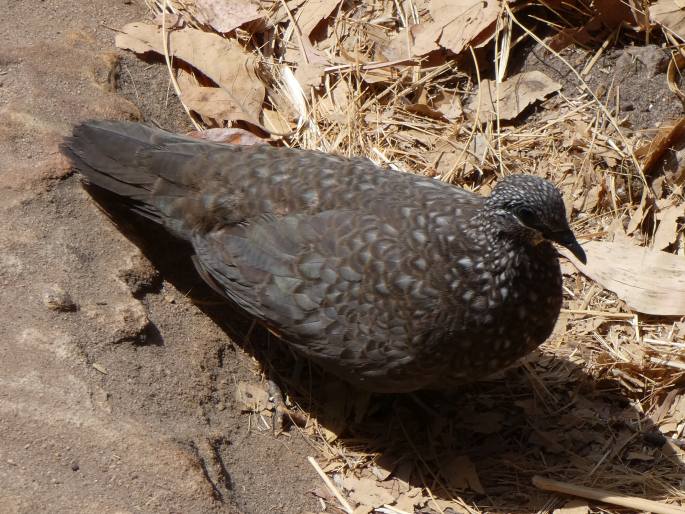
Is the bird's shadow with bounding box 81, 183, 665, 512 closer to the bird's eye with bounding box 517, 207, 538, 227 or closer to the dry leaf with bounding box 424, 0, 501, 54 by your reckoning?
the bird's eye with bounding box 517, 207, 538, 227

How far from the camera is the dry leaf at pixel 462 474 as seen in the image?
4.44 m

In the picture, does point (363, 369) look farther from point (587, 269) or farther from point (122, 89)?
point (122, 89)

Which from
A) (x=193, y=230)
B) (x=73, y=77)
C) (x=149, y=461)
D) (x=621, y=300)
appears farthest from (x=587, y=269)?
(x=73, y=77)

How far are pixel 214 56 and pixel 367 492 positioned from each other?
2.80 m

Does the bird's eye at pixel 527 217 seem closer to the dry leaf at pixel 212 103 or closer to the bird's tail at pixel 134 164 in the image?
the bird's tail at pixel 134 164

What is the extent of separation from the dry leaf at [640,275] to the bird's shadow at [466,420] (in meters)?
0.51

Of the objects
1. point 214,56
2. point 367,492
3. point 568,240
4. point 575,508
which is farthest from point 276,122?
point 575,508

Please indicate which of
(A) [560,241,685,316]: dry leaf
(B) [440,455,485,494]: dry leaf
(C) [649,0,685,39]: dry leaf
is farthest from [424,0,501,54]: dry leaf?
(B) [440,455,485,494]: dry leaf

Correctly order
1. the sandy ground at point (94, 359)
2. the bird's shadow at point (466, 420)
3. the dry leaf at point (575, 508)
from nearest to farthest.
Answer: the sandy ground at point (94, 359)
the dry leaf at point (575, 508)
the bird's shadow at point (466, 420)

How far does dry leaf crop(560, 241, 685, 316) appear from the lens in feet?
16.3

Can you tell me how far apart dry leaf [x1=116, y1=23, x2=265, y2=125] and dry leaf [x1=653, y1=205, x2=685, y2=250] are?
2.42 m

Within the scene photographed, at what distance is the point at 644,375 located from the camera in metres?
4.76

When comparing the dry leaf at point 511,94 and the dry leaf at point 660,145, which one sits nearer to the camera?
the dry leaf at point 660,145

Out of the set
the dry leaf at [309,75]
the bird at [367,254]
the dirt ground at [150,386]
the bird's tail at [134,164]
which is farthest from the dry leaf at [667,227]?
the bird's tail at [134,164]
